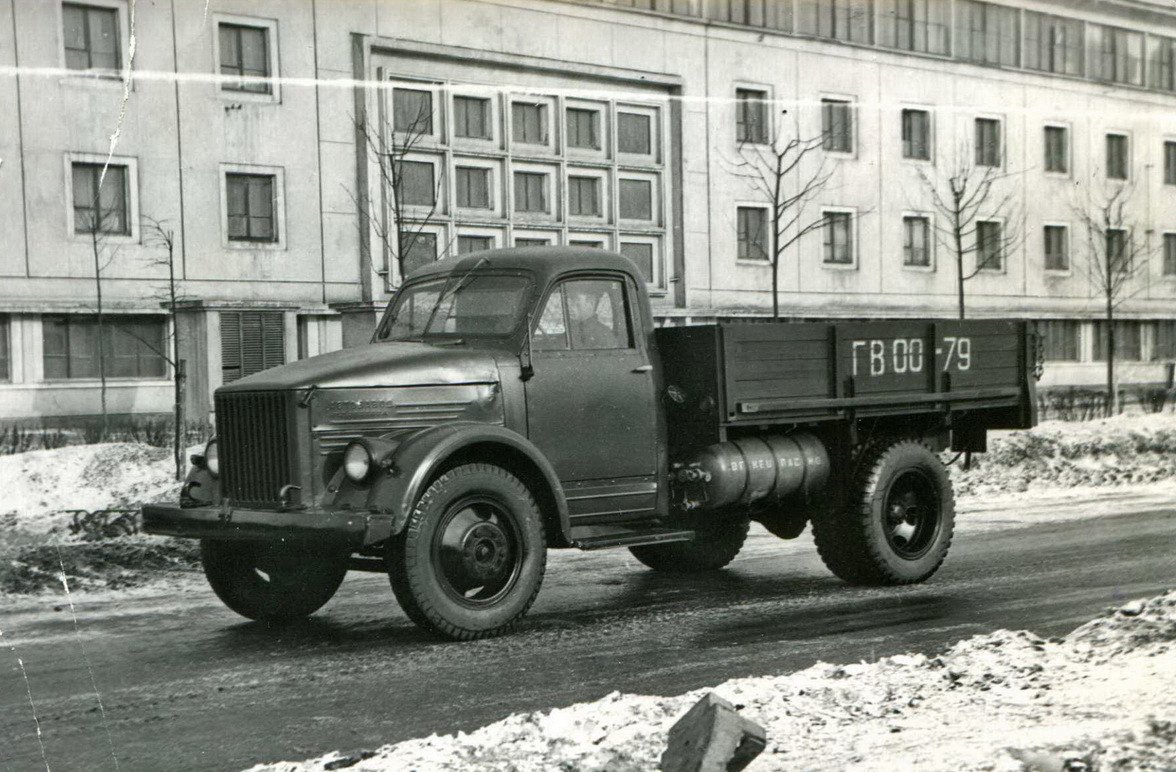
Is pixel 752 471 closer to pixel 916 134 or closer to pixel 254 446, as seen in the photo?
pixel 254 446

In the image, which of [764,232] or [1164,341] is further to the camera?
[1164,341]

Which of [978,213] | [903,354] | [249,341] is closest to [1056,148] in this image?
[978,213]

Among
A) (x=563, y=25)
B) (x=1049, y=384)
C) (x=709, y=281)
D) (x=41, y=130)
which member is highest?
(x=563, y=25)

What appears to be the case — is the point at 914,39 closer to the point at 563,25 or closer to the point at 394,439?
the point at 563,25

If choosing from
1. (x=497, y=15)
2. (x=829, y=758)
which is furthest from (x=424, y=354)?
(x=497, y=15)

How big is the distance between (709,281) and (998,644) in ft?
93.0

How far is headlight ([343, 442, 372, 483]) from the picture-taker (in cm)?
752

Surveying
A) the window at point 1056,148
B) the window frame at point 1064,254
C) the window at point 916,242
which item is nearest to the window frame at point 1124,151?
the window at point 1056,148

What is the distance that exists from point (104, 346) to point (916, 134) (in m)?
23.0

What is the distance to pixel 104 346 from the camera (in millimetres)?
26484

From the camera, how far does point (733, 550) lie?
421 inches

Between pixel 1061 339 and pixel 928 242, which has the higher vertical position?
pixel 928 242

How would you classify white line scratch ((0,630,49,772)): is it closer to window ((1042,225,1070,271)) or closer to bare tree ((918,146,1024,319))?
bare tree ((918,146,1024,319))

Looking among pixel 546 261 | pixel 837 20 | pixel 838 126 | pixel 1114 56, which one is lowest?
pixel 546 261
